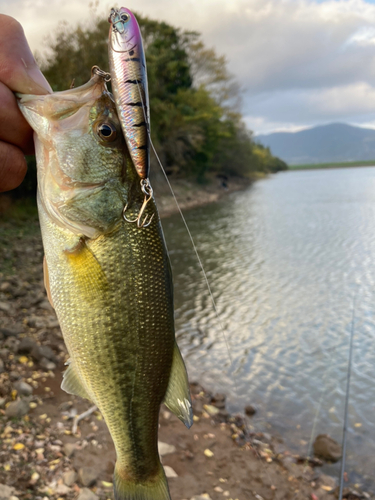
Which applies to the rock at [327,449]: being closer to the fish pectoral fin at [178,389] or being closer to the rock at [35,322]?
the fish pectoral fin at [178,389]

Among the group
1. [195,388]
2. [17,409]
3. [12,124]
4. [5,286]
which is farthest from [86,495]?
[5,286]

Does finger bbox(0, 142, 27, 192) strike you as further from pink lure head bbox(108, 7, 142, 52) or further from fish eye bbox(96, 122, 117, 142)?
pink lure head bbox(108, 7, 142, 52)

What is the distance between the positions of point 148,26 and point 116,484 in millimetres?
36376

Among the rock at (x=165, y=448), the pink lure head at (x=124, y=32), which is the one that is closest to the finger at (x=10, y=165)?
the pink lure head at (x=124, y=32)

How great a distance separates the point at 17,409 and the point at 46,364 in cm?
126

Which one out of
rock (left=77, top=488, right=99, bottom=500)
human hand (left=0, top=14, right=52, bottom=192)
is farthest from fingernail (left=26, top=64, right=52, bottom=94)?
rock (left=77, top=488, right=99, bottom=500)

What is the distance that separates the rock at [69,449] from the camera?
13.4 ft

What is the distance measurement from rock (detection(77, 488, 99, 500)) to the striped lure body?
330 cm

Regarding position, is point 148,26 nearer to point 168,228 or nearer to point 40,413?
point 168,228

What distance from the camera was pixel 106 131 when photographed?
5.39 ft

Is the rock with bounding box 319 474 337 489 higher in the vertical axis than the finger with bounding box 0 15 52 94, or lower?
lower

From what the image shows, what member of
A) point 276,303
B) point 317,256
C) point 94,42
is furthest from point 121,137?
point 94,42

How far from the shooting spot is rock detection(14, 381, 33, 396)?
4.88 meters

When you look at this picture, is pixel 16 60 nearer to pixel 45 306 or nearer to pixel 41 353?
pixel 41 353
